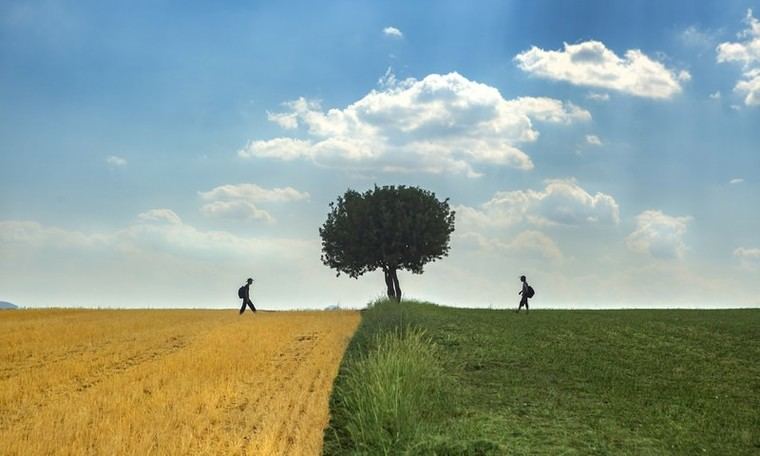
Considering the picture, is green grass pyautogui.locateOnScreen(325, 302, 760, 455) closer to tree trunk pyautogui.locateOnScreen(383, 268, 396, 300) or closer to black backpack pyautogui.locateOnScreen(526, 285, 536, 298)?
black backpack pyautogui.locateOnScreen(526, 285, 536, 298)

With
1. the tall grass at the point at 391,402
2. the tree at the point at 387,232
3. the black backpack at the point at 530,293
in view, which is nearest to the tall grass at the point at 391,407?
the tall grass at the point at 391,402

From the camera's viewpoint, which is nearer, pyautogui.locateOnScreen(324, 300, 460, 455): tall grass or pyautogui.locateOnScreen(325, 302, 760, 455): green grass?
pyautogui.locateOnScreen(324, 300, 460, 455): tall grass

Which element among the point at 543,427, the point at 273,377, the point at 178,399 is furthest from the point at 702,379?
the point at 178,399

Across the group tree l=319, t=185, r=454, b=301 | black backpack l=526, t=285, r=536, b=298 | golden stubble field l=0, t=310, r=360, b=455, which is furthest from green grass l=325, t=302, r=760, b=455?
tree l=319, t=185, r=454, b=301

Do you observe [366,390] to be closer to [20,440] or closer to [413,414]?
[413,414]

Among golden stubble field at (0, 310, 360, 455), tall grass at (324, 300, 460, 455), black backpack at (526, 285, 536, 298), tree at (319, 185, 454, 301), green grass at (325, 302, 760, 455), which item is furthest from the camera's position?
tree at (319, 185, 454, 301)

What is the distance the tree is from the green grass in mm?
39125

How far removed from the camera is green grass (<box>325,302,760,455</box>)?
1566cm

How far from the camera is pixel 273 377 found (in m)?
25.3

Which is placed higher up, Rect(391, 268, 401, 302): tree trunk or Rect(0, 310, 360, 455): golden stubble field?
Rect(391, 268, 401, 302): tree trunk

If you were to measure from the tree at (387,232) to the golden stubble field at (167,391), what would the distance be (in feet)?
107

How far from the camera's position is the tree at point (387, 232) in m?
74.8

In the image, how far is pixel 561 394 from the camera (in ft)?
68.7

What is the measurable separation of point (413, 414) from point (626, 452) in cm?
434
